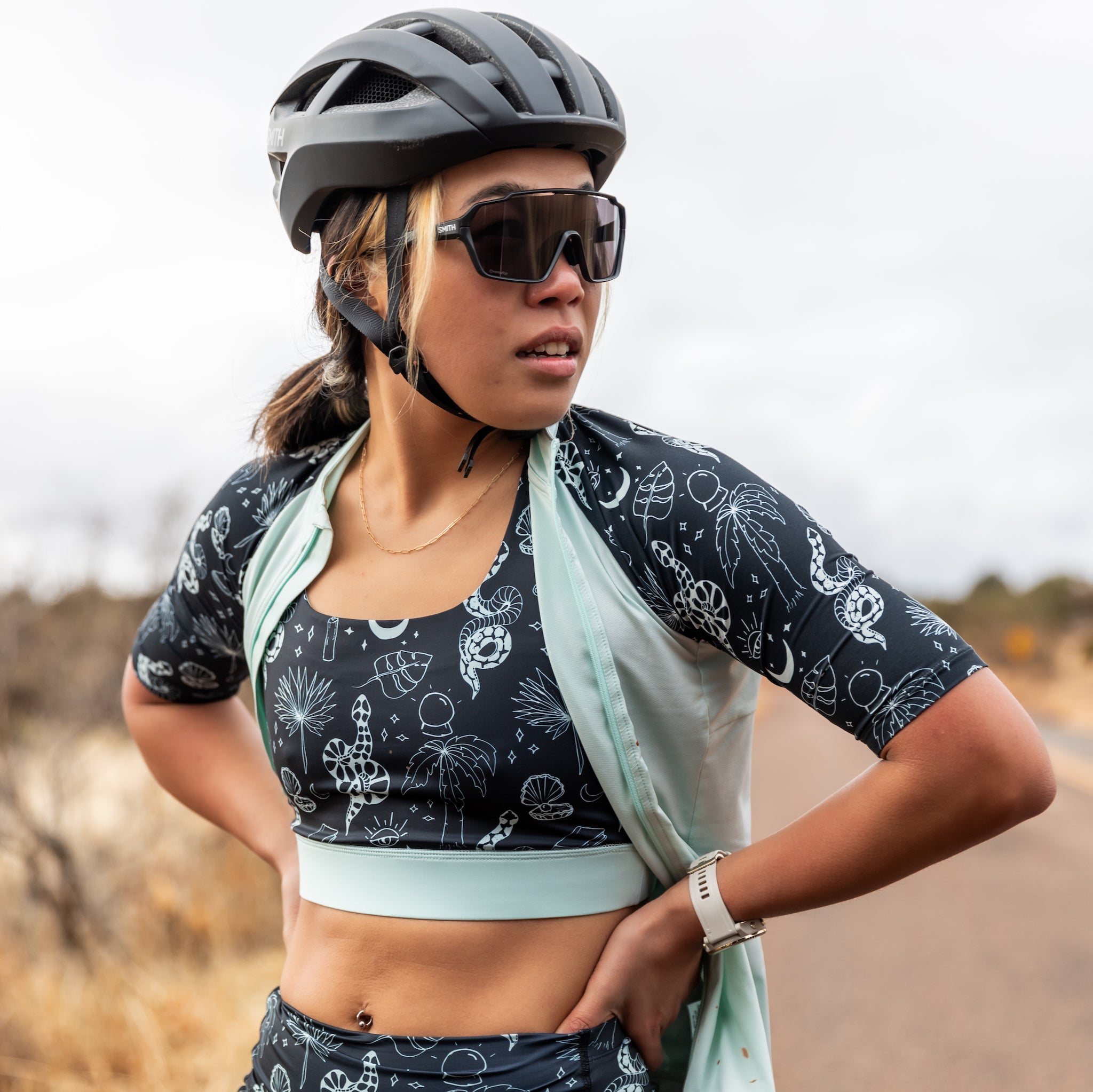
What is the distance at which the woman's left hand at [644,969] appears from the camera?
5.53 ft

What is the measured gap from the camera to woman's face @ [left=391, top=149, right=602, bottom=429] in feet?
5.93

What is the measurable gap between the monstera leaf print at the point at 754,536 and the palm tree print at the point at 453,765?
46 centimetres

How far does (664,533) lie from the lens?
5.37 ft

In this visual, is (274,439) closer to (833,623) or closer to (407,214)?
(407,214)

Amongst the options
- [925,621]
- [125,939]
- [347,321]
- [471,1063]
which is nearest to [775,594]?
[925,621]

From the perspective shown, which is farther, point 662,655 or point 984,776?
point 662,655

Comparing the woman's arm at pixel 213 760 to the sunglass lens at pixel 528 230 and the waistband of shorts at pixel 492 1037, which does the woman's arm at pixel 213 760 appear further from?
the sunglass lens at pixel 528 230

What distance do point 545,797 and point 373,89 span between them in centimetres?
140

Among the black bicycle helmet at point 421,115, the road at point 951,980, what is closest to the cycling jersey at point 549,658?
the black bicycle helmet at point 421,115

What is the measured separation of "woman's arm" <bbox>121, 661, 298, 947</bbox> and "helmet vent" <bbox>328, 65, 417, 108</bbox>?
139cm

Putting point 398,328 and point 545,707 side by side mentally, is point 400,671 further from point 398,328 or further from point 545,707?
point 398,328

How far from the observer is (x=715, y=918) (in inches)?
66.6

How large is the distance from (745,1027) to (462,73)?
174 cm

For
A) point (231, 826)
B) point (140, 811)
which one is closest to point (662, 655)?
point (231, 826)
